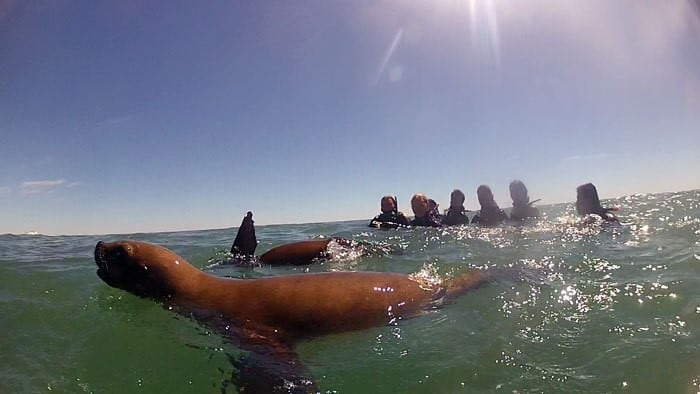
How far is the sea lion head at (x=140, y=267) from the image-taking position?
478 centimetres

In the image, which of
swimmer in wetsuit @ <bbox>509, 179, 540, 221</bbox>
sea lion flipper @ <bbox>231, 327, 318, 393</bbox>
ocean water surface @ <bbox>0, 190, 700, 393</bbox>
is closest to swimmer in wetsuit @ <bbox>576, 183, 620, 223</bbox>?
swimmer in wetsuit @ <bbox>509, 179, 540, 221</bbox>

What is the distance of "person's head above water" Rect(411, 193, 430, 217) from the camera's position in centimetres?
1645

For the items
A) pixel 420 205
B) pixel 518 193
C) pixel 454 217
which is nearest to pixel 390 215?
pixel 420 205

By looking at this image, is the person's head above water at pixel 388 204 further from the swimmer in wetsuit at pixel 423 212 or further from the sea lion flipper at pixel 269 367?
the sea lion flipper at pixel 269 367

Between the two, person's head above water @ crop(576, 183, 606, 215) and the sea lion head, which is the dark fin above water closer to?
the sea lion head

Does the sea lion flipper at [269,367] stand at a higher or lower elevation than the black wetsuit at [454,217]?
lower

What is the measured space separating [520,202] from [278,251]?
1137 centimetres

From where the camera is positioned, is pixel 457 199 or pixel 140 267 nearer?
pixel 140 267

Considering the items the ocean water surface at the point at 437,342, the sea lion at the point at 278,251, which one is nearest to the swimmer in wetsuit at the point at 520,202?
the ocean water surface at the point at 437,342

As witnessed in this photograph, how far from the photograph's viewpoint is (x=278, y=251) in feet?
28.7

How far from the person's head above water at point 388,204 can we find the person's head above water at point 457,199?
8.04ft

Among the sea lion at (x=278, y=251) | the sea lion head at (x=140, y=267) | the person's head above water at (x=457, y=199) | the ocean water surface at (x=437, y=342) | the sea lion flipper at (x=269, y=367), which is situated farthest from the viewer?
the person's head above water at (x=457, y=199)

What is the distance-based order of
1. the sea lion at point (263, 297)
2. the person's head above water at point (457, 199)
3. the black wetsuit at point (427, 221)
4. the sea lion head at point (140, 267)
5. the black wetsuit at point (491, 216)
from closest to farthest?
the sea lion at point (263, 297) < the sea lion head at point (140, 267) < the black wetsuit at point (427, 221) < the black wetsuit at point (491, 216) < the person's head above water at point (457, 199)

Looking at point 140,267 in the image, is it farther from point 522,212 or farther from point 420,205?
point 522,212
